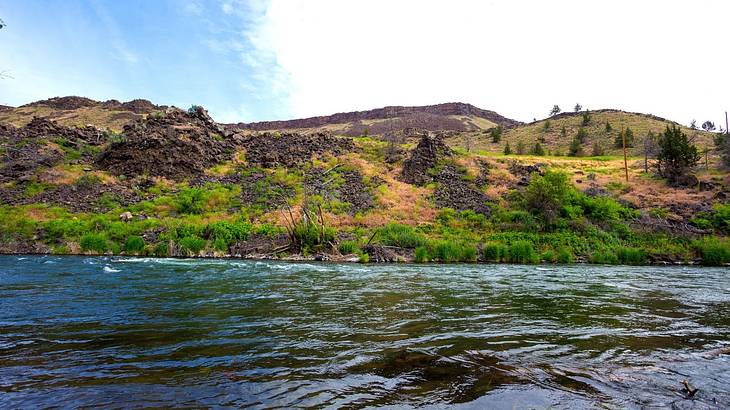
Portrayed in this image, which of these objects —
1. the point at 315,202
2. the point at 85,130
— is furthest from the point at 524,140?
the point at 85,130

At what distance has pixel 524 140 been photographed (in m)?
78.8

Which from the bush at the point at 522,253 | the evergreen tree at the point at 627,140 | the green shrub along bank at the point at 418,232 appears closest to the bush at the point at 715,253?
the green shrub along bank at the point at 418,232

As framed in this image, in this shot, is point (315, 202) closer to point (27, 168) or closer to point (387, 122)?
point (27, 168)

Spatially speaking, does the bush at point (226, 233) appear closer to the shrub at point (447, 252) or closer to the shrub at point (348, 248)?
the shrub at point (348, 248)

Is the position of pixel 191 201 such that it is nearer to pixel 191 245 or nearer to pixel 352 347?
pixel 191 245

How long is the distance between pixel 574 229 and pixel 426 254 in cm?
1438

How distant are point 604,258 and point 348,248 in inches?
660

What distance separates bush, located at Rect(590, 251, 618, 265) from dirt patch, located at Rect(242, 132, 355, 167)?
30244mm

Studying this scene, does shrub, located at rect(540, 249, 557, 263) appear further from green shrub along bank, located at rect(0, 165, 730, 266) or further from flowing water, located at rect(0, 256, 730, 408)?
flowing water, located at rect(0, 256, 730, 408)

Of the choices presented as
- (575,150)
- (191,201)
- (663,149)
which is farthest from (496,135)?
(191,201)

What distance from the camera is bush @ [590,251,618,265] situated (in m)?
26.5

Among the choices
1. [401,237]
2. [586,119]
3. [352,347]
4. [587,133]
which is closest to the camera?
[352,347]

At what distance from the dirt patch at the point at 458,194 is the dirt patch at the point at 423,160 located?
5.47 feet

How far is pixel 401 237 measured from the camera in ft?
90.4
